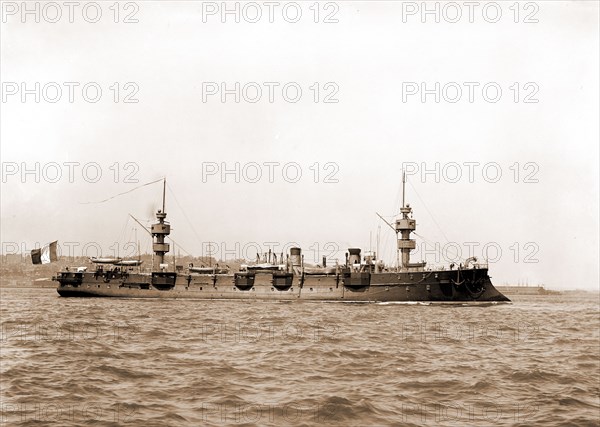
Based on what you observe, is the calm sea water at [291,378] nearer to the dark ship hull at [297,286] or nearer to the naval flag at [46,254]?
the dark ship hull at [297,286]

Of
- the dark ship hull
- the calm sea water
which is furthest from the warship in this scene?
the calm sea water

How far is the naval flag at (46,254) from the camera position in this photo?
51941mm

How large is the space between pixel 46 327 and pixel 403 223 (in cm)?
3312

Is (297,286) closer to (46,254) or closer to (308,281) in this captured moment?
(308,281)

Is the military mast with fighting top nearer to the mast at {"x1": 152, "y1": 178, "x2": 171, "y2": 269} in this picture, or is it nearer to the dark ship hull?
the dark ship hull

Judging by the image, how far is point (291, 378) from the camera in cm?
1191

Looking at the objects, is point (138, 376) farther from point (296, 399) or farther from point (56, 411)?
point (296, 399)

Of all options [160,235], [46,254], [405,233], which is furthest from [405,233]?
[46,254]

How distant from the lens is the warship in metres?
44.0

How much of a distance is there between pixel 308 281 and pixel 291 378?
34207mm

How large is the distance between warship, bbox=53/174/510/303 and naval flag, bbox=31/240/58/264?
2031mm

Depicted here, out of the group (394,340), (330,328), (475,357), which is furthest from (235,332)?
(475,357)

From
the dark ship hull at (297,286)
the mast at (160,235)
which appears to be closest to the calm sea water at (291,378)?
the dark ship hull at (297,286)

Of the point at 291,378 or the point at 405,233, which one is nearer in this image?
the point at 291,378
